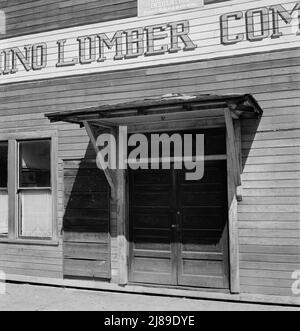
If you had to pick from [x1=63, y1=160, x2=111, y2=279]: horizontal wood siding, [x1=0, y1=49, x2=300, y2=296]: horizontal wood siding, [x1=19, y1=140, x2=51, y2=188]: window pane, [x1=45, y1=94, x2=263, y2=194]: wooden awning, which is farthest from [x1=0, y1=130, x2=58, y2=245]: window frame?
[x1=0, y1=49, x2=300, y2=296]: horizontal wood siding

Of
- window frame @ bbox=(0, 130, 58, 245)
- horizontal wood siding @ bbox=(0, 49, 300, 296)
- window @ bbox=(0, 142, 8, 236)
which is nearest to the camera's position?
horizontal wood siding @ bbox=(0, 49, 300, 296)

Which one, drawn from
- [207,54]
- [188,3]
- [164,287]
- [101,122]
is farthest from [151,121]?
[164,287]

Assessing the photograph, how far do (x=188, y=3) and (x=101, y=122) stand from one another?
254 cm

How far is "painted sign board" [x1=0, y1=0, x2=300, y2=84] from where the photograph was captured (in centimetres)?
795

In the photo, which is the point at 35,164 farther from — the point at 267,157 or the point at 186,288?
the point at 267,157

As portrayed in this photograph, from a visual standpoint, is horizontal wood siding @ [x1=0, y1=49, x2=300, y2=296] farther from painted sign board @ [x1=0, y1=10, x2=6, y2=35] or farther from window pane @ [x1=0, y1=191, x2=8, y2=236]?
window pane @ [x1=0, y1=191, x2=8, y2=236]

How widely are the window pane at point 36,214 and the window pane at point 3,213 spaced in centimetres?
42

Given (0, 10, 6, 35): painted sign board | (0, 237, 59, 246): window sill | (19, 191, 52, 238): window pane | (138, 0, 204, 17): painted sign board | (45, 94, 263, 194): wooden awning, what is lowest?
(0, 237, 59, 246): window sill

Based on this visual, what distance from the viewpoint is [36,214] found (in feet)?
32.3

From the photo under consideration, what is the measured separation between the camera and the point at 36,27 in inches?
393

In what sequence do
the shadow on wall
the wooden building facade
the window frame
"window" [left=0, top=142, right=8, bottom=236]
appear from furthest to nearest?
1. "window" [left=0, top=142, right=8, bottom=236]
2. the window frame
3. the shadow on wall
4. the wooden building facade

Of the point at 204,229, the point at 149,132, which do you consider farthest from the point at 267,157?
Answer: the point at 149,132

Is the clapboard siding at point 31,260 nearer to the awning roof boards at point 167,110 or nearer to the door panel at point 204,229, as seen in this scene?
the door panel at point 204,229

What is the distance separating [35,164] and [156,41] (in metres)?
3.45
